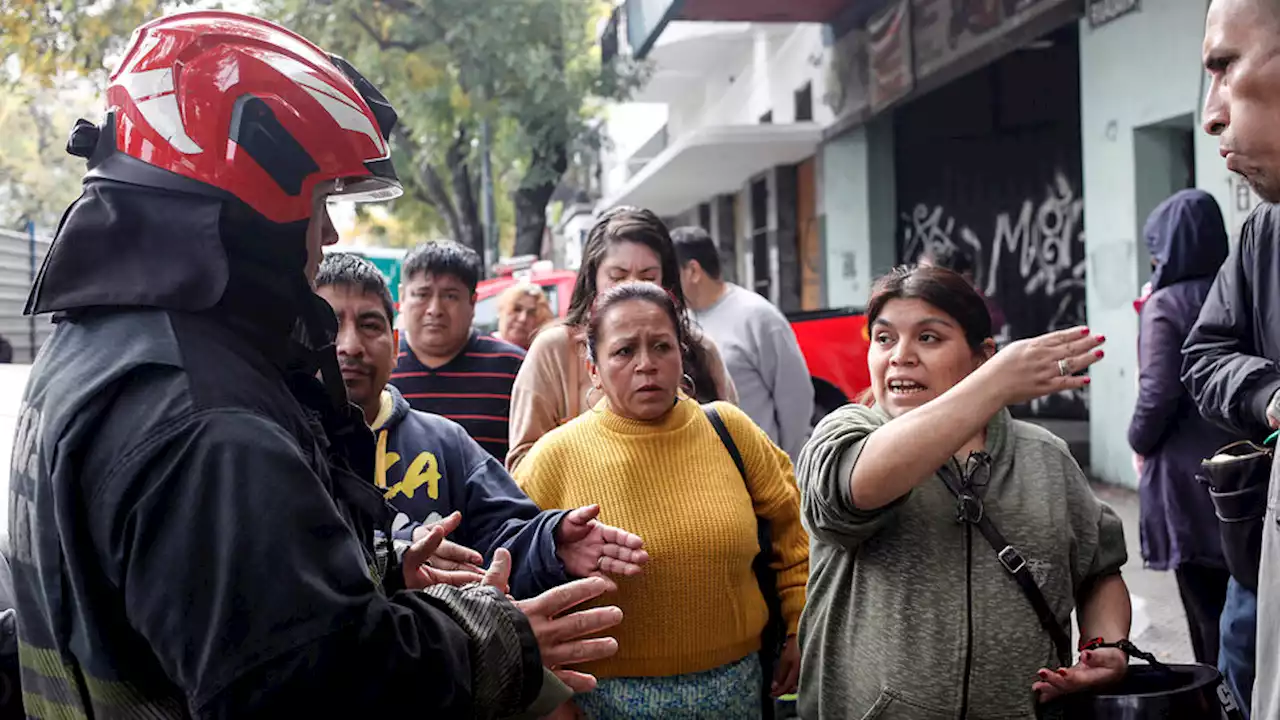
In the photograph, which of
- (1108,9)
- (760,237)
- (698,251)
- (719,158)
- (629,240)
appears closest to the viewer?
(629,240)

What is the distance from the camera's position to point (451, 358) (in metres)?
4.40

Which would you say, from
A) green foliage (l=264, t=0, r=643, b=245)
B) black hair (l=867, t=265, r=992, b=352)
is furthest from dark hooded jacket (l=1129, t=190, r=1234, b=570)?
green foliage (l=264, t=0, r=643, b=245)

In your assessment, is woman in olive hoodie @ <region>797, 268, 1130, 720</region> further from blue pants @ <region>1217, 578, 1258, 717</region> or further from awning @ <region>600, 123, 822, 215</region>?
awning @ <region>600, 123, 822, 215</region>

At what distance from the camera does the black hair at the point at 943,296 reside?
2.62m

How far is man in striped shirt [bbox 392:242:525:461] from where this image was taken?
4.29m

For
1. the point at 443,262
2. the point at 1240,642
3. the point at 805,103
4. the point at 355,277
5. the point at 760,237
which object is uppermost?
the point at 805,103

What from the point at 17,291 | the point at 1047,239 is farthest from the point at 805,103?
the point at 17,291

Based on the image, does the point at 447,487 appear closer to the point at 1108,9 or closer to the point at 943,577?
the point at 943,577

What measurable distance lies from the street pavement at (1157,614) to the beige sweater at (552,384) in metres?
2.94

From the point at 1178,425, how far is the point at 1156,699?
8.13 feet

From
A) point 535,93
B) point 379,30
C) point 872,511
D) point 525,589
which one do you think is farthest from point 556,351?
point 535,93

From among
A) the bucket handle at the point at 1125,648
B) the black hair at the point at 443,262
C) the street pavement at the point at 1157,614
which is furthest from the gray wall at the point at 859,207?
the bucket handle at the point at 1125,648

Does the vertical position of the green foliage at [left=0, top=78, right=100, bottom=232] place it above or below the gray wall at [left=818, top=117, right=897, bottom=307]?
above

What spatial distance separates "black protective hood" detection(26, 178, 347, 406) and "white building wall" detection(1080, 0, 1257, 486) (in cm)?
738
